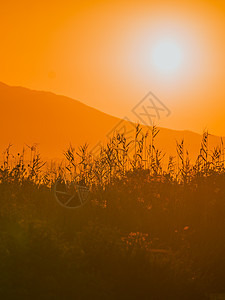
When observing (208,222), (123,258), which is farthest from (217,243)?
(123,258)

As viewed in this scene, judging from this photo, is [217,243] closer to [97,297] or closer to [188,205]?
[188,205]

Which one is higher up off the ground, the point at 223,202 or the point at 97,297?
the point at 223,202

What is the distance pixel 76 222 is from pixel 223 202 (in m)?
2.95

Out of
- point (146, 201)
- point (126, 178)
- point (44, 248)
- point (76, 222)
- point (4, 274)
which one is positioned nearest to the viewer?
point (4, 274)

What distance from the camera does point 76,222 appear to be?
9531 mm

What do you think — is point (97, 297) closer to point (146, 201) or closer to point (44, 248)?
point (44, 248)

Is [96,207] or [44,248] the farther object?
[96,207]

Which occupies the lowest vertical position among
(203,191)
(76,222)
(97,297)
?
(97,297)

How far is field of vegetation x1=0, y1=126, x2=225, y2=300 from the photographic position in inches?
298

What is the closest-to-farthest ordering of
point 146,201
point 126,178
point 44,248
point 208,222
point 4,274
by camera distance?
point 4,274 < point 44,248 < point 208,222 < point 146,201 < point 126,178

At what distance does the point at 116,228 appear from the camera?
9.05m

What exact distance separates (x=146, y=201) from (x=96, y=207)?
1.11 meters

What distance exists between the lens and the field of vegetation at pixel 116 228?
24.9 feet

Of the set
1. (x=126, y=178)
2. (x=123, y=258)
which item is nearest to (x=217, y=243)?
(x=123, y=258)
